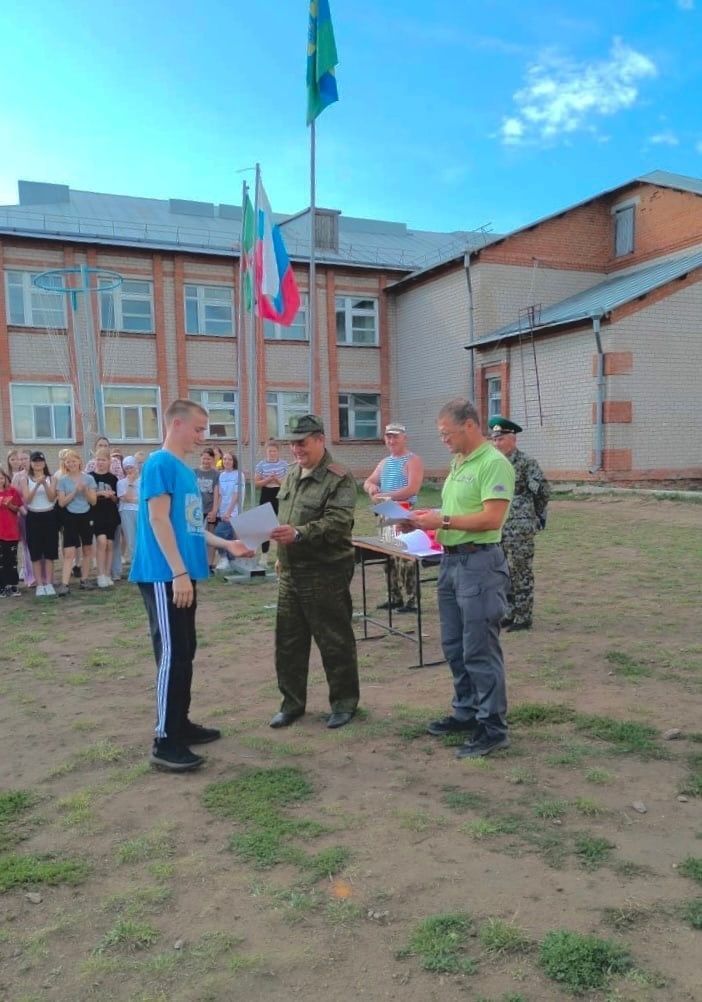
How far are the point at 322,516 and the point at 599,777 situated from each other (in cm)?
204

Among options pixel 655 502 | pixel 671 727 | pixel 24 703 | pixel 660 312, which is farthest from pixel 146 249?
pixel 671 727

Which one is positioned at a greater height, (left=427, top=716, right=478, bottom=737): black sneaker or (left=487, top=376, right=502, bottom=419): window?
(left=487, top=376, right=502, bottom=419): window

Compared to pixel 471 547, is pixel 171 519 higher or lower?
higher

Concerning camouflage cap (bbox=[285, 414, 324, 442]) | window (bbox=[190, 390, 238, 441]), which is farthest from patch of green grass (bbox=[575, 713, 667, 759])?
window (bbox=[190, 390, 238, 441])

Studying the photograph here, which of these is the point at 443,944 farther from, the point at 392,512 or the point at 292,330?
the point at 292,330

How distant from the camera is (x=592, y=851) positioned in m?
3.05

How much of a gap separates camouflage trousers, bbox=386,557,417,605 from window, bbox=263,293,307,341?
63.0 ft

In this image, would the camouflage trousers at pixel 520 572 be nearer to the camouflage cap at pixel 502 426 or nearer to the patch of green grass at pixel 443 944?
the camouflage cap at pixel 502 426

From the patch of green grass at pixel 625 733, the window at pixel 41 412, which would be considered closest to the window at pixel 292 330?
the window at pixel 41 412

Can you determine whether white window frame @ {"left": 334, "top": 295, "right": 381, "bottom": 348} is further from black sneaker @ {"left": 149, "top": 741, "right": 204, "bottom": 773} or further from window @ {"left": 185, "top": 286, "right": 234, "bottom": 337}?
black sneaker @ {"left": 149, "top": 741, "right": 204, "bottom": 773}

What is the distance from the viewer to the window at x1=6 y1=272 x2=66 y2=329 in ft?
75.7

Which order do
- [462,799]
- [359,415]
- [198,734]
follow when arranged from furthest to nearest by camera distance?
[359,415], [198,734], [462,799]

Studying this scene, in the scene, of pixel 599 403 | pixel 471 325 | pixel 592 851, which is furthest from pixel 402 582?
pixel 471 325

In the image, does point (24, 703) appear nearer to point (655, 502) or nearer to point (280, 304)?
point (280, 304)
